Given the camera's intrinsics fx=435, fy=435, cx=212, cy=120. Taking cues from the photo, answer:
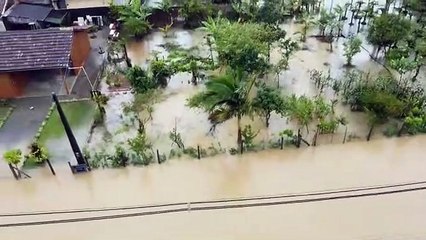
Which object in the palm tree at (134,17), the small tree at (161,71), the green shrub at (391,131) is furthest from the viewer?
the palm tree at (134,17)

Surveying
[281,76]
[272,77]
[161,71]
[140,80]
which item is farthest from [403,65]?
[140,80]

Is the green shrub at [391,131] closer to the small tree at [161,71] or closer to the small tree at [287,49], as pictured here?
the small tree at [287,49]

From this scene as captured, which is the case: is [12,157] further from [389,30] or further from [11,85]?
[389,30]

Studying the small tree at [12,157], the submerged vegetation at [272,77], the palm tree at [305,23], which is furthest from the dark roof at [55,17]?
the palm tree at [305,23]

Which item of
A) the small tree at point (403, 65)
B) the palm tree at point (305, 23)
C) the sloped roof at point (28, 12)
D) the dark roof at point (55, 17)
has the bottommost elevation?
the small tree at point (403, 65)

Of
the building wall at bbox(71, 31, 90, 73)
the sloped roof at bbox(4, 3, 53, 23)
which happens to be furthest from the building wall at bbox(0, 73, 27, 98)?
the sloped roof at bbox(4, 3, 53, 23)

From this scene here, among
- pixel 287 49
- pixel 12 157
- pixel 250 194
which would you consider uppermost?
pixel 287 49

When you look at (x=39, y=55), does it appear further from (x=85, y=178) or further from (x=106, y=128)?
(x=85, y=178)
